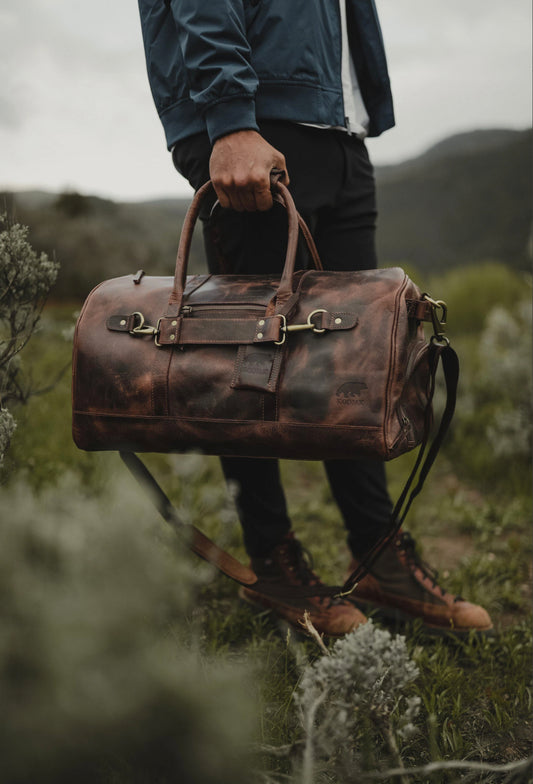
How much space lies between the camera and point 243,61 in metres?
1.35

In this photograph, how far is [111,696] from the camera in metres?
0.74

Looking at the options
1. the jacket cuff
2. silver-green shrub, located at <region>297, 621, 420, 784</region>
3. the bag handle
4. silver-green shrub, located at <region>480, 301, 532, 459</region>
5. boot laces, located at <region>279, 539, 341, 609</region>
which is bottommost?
silver-green shrub, located at <region>480, 301, 532, 459</region>

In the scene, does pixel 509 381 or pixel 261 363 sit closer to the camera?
pixel 261 363

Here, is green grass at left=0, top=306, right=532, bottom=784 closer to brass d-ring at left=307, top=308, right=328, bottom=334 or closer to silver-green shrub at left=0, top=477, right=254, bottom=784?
silver-green shrub at left=0, top=477, right=254, bottom=784

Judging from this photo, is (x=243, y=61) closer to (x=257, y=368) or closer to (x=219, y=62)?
(x=219, y=62)

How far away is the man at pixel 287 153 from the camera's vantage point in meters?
1.35

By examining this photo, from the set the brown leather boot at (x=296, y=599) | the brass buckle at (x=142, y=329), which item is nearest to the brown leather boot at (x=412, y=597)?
the brown leather boot at (x=296, y=599)

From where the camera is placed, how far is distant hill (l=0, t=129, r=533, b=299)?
26.8 ft

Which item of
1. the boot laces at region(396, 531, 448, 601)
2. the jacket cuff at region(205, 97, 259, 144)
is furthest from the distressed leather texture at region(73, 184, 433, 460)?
the boot laces at region(396, 531, 448, 601)

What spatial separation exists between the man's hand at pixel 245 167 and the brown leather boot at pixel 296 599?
95cm

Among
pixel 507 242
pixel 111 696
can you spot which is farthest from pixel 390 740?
pixel 507 242

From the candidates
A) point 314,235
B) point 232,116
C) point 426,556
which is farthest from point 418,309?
point 426,556

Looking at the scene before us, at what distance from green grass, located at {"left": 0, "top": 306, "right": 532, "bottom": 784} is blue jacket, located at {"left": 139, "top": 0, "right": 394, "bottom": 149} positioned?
0.79 meters

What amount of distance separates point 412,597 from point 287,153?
1.24 meters
